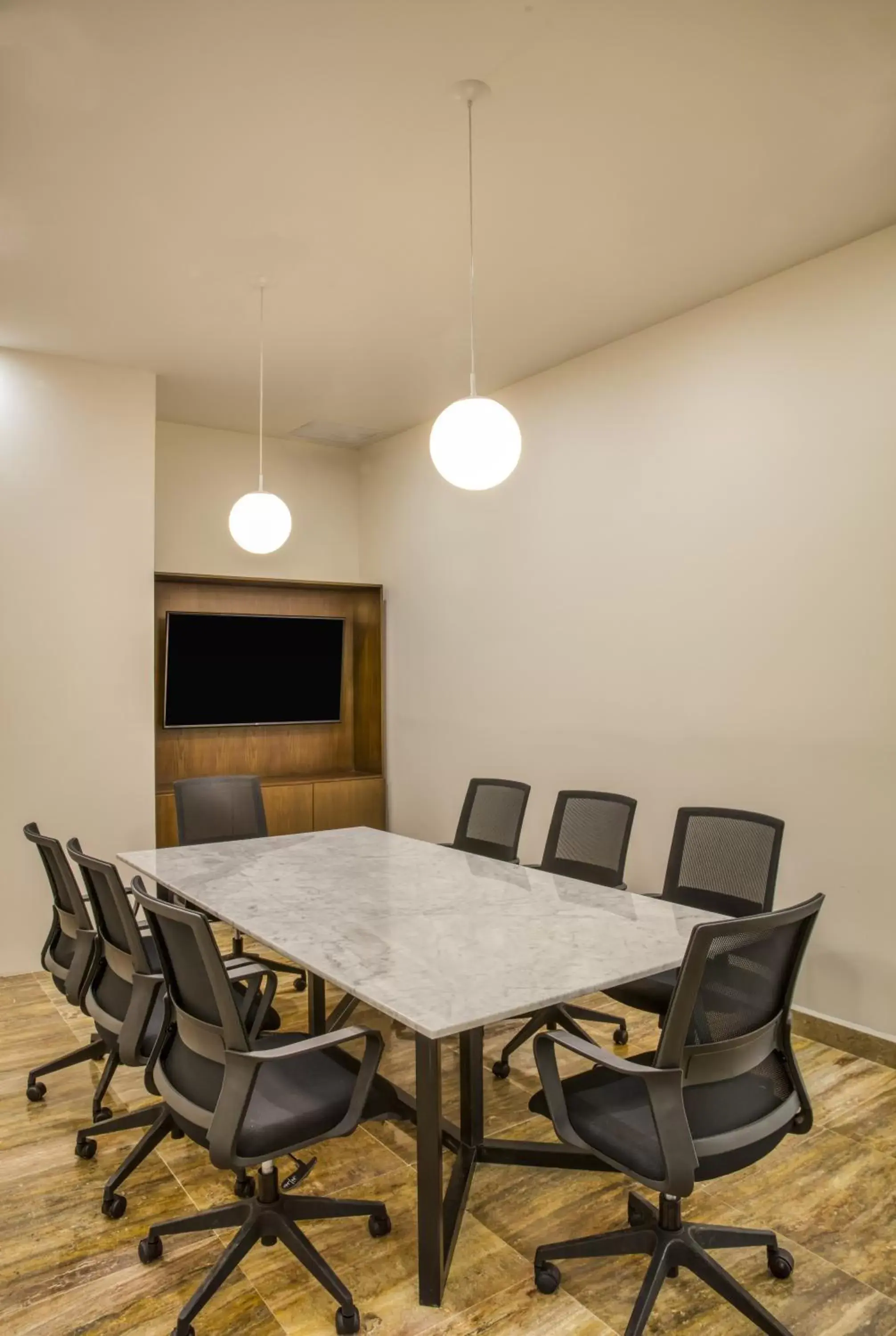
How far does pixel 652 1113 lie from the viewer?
6.45 ft

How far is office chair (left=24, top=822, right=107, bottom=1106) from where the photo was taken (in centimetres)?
302

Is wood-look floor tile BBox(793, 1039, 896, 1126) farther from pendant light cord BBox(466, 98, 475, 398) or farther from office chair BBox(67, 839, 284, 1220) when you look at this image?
pendant light cord BBox(466, 98, 475, 398)

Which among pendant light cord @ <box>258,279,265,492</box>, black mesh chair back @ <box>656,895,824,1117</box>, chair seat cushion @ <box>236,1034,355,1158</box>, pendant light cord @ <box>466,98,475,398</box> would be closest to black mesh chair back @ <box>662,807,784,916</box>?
black mesh chair back @ <box>656,895,824,1117</box>

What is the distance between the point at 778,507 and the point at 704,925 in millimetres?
2722

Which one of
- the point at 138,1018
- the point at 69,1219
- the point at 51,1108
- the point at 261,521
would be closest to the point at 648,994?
the point at 138,1018

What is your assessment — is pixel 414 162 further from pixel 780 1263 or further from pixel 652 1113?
pixel 780 1263

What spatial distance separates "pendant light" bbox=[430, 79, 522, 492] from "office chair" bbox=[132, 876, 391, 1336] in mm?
1689

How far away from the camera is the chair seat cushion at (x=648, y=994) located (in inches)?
119

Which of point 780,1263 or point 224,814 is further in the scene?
point 224,814

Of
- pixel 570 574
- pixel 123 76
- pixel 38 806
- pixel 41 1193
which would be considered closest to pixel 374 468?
pixel 570 574

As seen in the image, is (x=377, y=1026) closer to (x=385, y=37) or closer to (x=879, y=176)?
(x=385, y=37)

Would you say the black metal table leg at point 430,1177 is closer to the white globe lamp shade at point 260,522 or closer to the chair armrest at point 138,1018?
the chair armrest at point 138,1018

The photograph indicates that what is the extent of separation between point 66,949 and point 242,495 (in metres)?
4.07

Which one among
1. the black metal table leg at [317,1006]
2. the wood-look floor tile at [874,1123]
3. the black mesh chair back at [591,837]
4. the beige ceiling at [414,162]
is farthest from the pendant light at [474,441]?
the wood-look floor tile at [874,1123]
